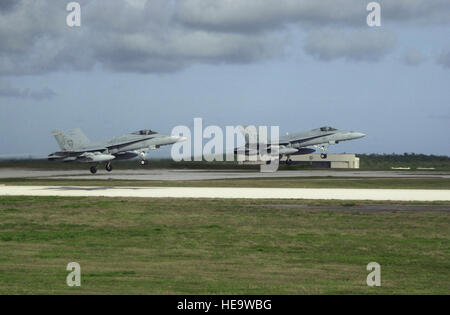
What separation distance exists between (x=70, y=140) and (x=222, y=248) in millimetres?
53662

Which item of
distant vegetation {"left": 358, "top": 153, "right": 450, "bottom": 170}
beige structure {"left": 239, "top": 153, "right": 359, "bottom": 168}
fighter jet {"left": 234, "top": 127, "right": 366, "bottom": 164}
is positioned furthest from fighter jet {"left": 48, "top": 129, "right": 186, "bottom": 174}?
distant vegetation {"left": 358, "top": 153, "right": 450, "bottom": 170}

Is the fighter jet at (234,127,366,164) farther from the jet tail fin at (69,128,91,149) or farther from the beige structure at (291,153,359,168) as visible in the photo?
the beige structure at (291,153,359,168)

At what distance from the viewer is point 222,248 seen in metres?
21.7

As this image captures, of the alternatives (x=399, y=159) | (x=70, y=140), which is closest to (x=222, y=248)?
(x=70, y=140)

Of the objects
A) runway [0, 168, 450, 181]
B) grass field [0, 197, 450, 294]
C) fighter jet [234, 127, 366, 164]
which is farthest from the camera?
fighter jet [234, 127, 366, 164]

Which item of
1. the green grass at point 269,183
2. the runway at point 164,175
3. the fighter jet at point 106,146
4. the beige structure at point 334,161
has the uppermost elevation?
the fighter jet at point 106,146

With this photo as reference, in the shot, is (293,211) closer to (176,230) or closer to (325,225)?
(325,225)

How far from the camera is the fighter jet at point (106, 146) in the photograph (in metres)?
67.2

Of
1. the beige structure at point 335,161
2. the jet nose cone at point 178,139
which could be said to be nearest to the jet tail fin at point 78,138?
the jet nose cone at point 178,139

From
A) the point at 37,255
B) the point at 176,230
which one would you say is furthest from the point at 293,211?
the point at 37,255

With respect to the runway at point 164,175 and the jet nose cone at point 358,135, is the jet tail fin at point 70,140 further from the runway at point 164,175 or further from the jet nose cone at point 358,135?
the jet nose cone at point 358,135

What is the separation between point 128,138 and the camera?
68562 millimetres

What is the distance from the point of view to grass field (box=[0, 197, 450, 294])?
15281 millimetres
